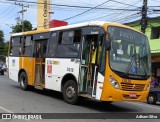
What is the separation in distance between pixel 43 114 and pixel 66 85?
3214 millimetres

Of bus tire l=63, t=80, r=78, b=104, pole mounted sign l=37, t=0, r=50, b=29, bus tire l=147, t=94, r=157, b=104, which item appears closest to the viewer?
bus tire l=63, t=80, r=78, b=104

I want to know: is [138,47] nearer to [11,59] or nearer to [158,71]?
[11,59]

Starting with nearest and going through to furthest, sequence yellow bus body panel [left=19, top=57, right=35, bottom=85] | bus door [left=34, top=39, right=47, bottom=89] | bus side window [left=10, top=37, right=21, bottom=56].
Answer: bus door [left=34, top=39, right=47, bottom=89], yellow bus body panel [left=19, top=57, right=35, bottom=85], bus side window [left=10, top=37, right=21, bottom=56]

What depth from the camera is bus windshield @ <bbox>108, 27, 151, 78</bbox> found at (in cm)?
1162

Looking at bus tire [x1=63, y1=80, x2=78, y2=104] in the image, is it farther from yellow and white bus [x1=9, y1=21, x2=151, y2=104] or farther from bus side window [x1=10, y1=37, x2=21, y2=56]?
bus side window [x1=10, y1=37, x2=21, y2=56]

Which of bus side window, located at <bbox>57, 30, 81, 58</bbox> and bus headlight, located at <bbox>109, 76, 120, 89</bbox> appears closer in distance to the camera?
bus headlight, located at <bbox>109, 76, 120, 89</bbox>

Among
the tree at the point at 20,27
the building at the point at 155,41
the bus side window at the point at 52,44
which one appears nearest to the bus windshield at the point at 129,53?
the bus side window at the point at 52,44

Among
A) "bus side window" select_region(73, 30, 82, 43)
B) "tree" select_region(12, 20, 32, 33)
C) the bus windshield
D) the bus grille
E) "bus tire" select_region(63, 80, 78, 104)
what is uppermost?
"tree" select_region(12, 20, 32, 33)

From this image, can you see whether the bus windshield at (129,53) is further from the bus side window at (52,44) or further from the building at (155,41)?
the building at (155,41)

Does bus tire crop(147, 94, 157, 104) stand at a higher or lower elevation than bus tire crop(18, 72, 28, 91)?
lower

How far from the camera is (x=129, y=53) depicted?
12.0 metres

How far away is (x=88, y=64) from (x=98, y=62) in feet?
2.10

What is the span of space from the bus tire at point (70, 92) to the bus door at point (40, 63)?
84.9 inches

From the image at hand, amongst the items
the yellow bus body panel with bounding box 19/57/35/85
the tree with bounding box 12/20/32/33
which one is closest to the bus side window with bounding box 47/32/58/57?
the yellow bus body panel with bounding box 19/57/35/85
